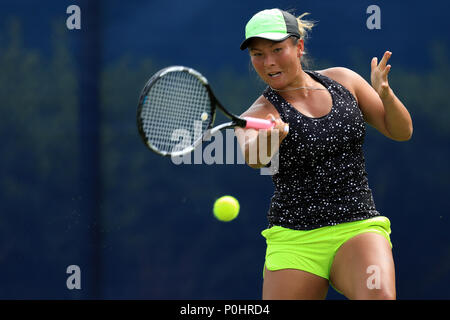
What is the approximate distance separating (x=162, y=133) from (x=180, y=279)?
1.64 m

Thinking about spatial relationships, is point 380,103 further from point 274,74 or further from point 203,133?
point 203,133

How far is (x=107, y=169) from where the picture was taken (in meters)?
3.64

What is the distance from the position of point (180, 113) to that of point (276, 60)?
1.34 feet

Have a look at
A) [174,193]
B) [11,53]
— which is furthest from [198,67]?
[11,53]

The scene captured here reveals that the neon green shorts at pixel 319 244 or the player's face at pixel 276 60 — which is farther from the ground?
the player's face at pixel 276 60

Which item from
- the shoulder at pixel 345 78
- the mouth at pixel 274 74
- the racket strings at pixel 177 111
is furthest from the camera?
the shoulder at pixel 345 78

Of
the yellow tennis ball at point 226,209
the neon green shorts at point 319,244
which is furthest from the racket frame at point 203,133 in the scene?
the yellow tennis ball at point 226,209

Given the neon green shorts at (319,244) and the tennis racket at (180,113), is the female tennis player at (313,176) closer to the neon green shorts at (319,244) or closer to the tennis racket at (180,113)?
the neon green shorts at (319,244)

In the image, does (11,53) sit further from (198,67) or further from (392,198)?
(392,198)

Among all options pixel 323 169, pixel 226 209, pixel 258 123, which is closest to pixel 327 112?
pixel 323 169

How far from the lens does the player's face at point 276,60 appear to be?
226cm

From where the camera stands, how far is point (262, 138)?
2.10m

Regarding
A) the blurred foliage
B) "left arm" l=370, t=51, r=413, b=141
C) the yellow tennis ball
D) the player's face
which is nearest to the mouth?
the player's face
